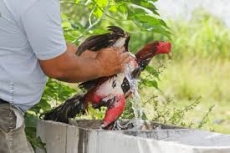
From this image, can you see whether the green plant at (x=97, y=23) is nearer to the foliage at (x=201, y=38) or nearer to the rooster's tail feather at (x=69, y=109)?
the rooster's tail feather at (x=69, y=109)

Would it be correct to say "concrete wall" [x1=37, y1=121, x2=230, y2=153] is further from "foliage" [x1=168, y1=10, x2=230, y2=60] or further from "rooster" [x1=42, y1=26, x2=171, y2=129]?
"foliage" [x1=168, y1=10, x2=230, y2=60]

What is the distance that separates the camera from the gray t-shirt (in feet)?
12.8

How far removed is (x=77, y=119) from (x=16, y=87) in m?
0.75

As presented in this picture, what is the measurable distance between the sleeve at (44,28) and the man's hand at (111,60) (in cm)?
28

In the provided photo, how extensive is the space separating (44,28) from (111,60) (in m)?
A: 0.45

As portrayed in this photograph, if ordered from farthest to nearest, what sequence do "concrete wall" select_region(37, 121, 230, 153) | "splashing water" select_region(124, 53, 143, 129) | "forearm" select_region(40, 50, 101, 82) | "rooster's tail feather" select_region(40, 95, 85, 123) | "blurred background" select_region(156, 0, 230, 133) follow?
"blurred background" select_region(156, 0, 230, 133), "rooster's tail feather" select_region(40, 95, 85, 123), "splashing water" select_region(124, 53, 143, 129), "forearm" select_region(40, 50, 101, 82), "concrete wall" select_region(37, 121, 230, 153)

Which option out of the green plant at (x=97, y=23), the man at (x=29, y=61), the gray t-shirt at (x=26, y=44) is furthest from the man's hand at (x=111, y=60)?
the green plant at (x=97, y=23)

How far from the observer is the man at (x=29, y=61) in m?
3.91

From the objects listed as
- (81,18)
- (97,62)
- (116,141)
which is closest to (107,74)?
(97,62)

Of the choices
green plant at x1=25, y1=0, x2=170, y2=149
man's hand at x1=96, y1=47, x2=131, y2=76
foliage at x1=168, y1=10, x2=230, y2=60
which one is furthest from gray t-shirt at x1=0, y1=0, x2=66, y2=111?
foliage at x1=168, y1=10, x2=230, y2=60

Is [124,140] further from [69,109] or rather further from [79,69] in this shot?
[69,109]

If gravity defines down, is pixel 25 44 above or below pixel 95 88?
above

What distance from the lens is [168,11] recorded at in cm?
1443

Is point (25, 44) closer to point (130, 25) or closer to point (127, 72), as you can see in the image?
point (127, 72)
